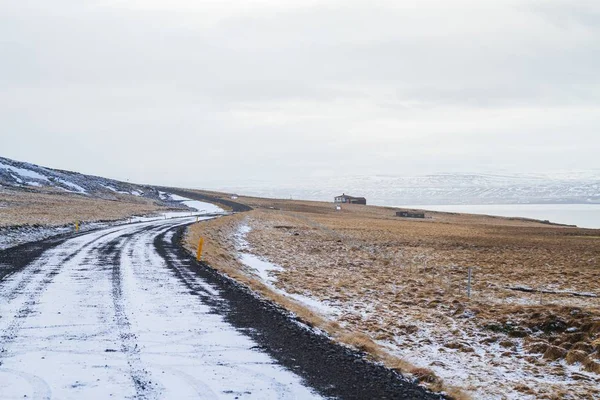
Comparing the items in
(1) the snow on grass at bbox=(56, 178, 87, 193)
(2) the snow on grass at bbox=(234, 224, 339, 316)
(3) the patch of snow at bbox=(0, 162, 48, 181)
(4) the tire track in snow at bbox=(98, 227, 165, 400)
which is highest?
(3) the patch of snow at bbox=(0, 162, 48, 181)

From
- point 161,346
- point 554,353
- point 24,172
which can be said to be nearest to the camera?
point 161,346

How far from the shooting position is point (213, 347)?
10648 mm

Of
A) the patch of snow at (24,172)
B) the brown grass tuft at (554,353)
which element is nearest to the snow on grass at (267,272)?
the brown grass tuft at (554,353)

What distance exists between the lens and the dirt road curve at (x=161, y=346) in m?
8.42

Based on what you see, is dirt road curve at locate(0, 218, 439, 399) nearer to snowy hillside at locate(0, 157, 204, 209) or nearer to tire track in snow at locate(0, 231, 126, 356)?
tire track in snow at locate(0, 231, 126, 356)

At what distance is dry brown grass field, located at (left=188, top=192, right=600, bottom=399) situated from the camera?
997 cm

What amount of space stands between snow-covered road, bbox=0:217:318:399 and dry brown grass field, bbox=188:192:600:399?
2.82 m

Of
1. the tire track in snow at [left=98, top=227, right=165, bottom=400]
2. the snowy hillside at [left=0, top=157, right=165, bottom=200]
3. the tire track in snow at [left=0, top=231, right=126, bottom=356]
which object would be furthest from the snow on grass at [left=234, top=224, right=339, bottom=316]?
the snowy hillside at [left=0, top=157, right=165, bottom=200]

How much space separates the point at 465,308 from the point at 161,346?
9148mm

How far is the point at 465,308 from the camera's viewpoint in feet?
51.2

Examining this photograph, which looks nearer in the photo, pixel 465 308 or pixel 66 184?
pixel 465 308

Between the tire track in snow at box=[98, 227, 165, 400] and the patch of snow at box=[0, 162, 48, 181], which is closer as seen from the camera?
the tire track in snow at box=[98, 227, 165, 400]

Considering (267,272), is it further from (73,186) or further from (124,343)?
(73,186)

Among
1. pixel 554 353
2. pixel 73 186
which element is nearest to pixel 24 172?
pixel 73 186
